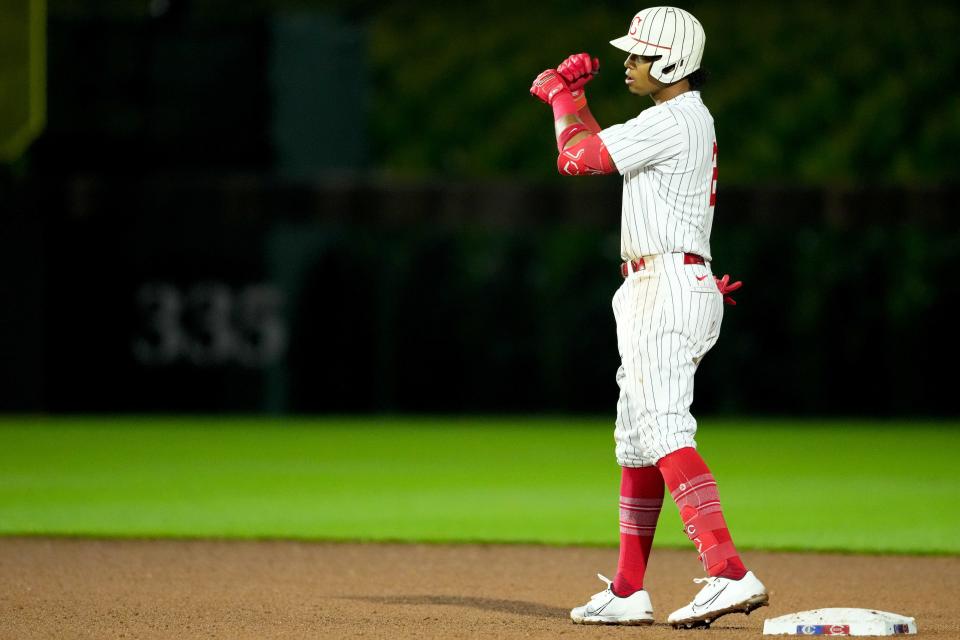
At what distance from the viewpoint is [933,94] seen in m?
20.9

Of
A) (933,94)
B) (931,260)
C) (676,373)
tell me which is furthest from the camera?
(933,94)

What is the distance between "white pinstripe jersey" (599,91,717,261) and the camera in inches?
199

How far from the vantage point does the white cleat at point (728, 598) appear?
4.83m

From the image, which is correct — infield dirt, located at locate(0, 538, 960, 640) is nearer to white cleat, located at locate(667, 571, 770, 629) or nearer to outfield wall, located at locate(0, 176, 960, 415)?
white cleat, located at locate(667, 571, 770, 629)

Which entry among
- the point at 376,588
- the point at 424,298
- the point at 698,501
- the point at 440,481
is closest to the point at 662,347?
the point at 698,501

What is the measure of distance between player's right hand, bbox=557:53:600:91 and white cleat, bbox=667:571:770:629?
163 cm

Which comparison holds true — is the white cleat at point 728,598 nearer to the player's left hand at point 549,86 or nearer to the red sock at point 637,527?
the red sock at point 637,527

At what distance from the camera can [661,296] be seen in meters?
5.04

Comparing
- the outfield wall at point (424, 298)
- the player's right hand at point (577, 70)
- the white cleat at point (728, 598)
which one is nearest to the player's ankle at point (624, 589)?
the white cleat at point (728, 598)

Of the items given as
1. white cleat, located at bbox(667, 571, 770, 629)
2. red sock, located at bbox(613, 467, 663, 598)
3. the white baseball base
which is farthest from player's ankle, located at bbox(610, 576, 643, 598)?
the white baseball base

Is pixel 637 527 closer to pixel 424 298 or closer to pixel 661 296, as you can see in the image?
pixel 661 296

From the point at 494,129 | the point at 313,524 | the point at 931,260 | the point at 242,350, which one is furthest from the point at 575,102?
the point at 494,129

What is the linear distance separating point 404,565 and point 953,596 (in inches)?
89.6

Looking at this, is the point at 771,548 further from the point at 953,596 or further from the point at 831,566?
the point at 953,596
